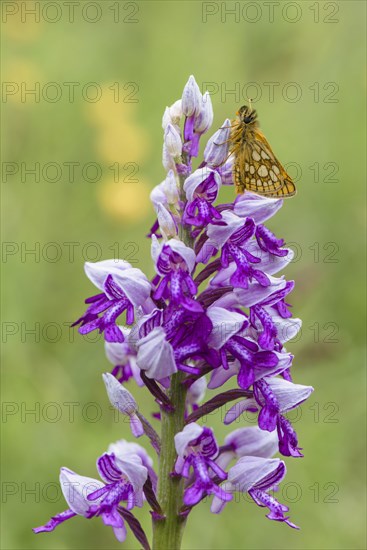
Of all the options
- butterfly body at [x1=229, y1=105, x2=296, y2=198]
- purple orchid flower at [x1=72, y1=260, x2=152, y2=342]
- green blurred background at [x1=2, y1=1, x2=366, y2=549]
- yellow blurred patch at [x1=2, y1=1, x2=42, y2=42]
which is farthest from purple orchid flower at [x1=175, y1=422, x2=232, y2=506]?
yellow blurred patch at [x1=2, y1=1, x2=42, y2=42]

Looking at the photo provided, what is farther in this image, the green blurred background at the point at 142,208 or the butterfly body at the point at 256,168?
the green blurred background at the point at 142,208

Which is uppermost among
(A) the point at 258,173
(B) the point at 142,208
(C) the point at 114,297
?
(B) the point at 142,208

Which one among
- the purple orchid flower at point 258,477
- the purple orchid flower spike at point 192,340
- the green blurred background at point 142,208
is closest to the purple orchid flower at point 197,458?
the purple orchid flower spike at point 192,340

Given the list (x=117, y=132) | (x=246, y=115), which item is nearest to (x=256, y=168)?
(x=246, y=115)

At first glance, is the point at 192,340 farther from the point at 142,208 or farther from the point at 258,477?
the point at 142,208

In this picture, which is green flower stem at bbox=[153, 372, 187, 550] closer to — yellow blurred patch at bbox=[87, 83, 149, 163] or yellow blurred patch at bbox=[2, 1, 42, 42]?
yellow blurred patch at bbox=[87, 83, 149, 163]

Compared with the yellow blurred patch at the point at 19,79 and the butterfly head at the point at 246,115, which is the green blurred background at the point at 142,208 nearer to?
the yellow blurred patch at the point at 19,79

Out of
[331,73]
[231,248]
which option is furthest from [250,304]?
[331,73]
